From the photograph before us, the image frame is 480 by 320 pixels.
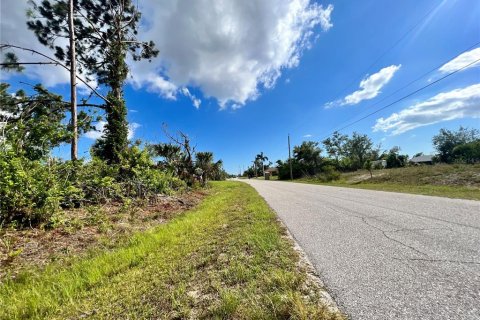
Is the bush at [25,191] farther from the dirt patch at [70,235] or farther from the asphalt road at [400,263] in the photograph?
the asphalt road at [400,263]

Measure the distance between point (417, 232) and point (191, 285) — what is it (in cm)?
418

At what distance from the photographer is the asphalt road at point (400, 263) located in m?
1.98

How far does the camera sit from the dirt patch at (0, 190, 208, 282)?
3908mm

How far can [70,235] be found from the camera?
5.11 meters

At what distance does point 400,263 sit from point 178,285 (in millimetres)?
2820

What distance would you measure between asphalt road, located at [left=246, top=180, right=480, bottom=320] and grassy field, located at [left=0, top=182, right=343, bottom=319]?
1.27 feet

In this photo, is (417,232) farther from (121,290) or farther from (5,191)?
(5,191)

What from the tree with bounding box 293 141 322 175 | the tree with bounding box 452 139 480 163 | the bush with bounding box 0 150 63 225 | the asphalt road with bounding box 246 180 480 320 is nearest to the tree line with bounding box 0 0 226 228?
the bush with bounding box 0 150 63 225

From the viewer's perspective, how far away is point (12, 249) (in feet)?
13.5

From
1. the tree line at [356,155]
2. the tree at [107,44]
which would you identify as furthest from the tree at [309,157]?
the tree at [107,44]

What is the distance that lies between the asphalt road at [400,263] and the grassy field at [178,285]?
0.39 meters

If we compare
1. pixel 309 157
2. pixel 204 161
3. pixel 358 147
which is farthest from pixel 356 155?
pixel 204 161

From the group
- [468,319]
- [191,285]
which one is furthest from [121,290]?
[468,319]

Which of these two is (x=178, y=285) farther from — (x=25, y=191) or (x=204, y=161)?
(x=204, y=161)
